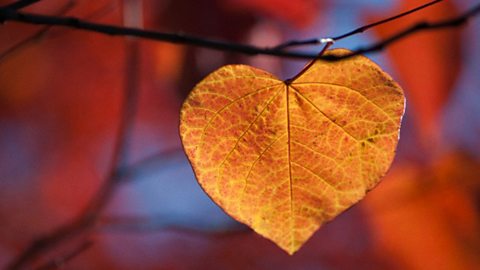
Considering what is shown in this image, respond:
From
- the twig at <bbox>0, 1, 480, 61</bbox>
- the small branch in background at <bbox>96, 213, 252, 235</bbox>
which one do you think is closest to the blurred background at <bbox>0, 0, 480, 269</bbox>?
the small branch in background at <bbox>96, 213, 252, 235</bbox>

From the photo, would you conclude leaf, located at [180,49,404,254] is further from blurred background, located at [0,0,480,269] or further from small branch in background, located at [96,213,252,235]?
blurred background, located at [0,0,480,269]

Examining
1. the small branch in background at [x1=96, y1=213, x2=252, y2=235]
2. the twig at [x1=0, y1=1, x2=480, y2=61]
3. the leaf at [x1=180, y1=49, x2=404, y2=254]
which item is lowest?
the small branch in background at [x1=96, y1=213, x2=252, y2=235]

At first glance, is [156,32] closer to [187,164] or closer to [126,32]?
[126,32]

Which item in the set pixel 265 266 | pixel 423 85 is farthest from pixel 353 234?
pixel 423 85

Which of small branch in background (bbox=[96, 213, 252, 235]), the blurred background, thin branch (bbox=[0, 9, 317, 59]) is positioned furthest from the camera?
the blurred background

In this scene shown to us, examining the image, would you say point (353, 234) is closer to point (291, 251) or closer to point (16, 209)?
point (16, 209)

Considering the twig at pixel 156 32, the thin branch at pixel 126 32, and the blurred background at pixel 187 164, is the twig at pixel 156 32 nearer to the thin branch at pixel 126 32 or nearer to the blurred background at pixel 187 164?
the thin branch at pixel 126 32
